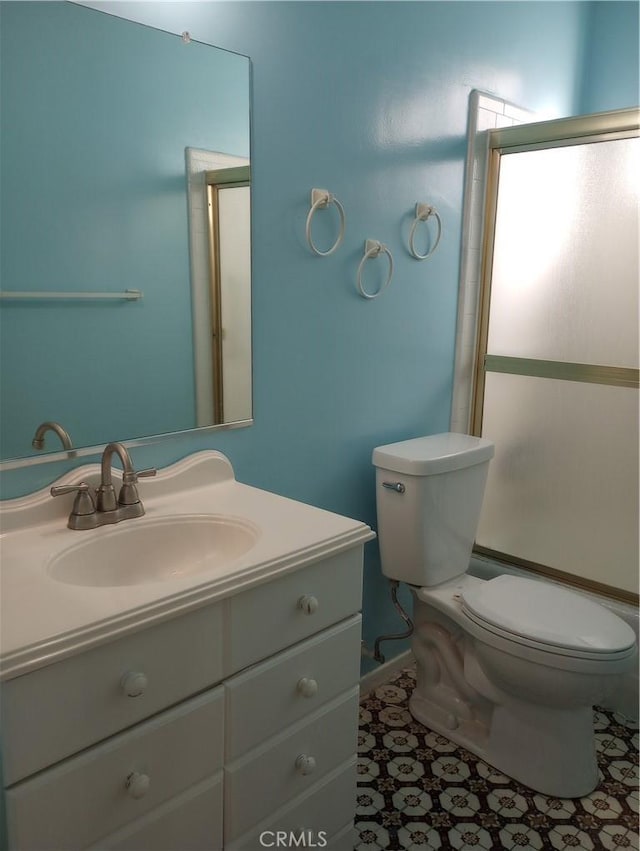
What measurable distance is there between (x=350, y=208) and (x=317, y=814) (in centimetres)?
149

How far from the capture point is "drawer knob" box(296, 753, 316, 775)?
141cm

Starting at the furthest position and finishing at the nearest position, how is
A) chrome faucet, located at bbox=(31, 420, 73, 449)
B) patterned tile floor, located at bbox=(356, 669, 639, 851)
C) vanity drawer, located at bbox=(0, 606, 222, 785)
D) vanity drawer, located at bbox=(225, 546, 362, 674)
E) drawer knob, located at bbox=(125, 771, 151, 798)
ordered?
1. patterned tile floor, located at bbox=(356, 669, 639, 851)
2. chrome faucet, located at bbox=(31, 420, 73, 449)
3. vanity drawer, located at bbox=(225, 546, 362, 674)
4. drawer knob, located at bbox=(125, 771, 151, 798)
5. vanity drawer, located at bbox=(0, 606, 222, 785)

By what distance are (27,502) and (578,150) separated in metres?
1.96

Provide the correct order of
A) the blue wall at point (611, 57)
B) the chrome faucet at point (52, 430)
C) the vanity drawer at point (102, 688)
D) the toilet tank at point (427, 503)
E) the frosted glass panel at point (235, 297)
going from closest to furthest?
the vanity drawer at point (102, 688) → the chrome faucet at point (52, 430) → the frosted glass panel at point (235, 297) → the toilet tank at point (427, 503) → the blue wall at point (611, 57)

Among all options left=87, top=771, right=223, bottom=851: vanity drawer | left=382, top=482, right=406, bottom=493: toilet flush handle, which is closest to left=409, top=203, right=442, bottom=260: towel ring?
left=382, top=482, right=406, bottom=493: toilet flush handle

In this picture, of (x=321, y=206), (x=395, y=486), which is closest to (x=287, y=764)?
(x=395, y=486)

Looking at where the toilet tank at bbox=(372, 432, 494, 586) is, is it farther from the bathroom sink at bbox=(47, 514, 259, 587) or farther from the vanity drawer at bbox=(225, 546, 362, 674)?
the bathroom sink at bbox=(47, 514, 259, 587)

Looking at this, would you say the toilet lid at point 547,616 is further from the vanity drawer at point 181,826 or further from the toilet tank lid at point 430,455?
the vanity drawer at point 181,826

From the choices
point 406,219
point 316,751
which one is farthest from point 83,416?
point 406,219

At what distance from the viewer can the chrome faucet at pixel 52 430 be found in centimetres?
137

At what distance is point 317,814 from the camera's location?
1.50 metres

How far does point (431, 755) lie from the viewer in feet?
6.74

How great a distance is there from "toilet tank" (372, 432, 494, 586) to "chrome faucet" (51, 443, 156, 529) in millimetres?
821

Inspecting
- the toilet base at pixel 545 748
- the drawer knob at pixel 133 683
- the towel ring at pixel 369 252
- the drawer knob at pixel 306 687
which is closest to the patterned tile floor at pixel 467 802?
the toilet base at pixel 545 748
